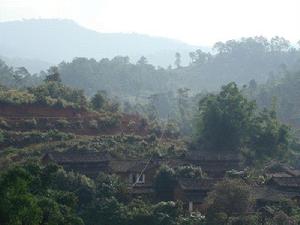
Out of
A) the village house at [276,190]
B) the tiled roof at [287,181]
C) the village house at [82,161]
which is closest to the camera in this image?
the village house at [276,190]

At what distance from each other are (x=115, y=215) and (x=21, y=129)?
18.9m

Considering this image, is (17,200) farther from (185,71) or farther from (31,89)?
(185,71)

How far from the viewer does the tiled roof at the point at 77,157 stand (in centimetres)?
3613

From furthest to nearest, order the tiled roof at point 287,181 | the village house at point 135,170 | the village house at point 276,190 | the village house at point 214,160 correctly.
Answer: the village house at point 214,160
the village house at point 135,170
the tiled roof at point 287,181
the village house at point 276,190

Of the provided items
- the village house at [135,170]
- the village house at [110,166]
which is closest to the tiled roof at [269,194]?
the village house at [110,166]

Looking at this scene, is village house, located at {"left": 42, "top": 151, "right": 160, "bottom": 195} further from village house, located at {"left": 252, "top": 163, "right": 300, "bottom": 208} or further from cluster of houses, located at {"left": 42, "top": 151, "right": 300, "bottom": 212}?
village house, located at {"left": 252, "top": 163, "right": 300, "bottom": 208}

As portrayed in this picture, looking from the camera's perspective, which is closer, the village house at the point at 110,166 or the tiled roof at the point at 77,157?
the village house at the point at 110,166

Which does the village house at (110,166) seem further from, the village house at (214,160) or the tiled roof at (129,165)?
the village house at (214,160)

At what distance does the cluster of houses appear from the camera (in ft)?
108

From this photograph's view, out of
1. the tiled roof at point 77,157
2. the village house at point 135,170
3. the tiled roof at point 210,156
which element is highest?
the tiled roof at point 77,157

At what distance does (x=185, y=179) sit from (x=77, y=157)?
682cm

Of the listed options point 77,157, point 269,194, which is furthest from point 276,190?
point 77,157

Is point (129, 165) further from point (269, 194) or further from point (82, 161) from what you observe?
point (269, 194)

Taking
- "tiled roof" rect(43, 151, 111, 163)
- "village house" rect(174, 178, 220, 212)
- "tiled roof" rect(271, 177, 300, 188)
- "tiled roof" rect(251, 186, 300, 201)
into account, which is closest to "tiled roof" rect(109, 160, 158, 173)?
"tiled roof" rect(43, 151, 111, 163)
